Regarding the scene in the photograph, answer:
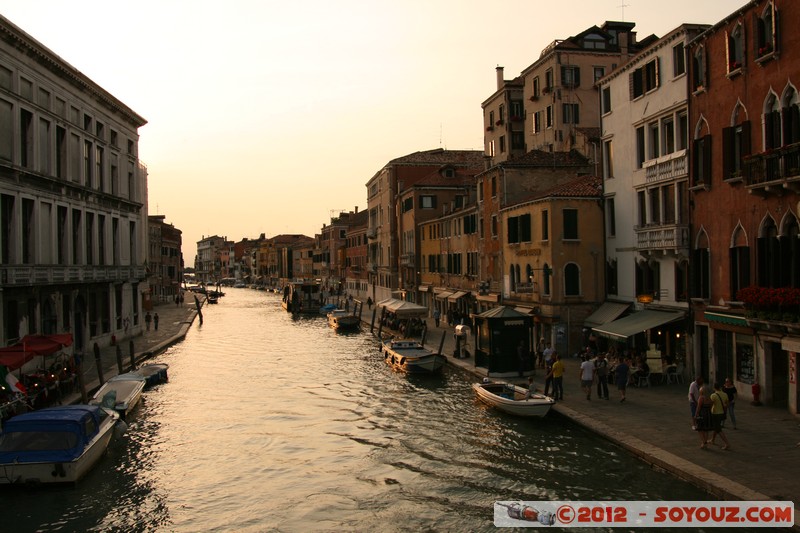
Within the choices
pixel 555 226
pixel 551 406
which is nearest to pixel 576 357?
pixel 555 226

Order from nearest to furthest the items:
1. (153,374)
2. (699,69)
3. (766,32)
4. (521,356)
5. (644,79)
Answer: (766,32) → (699,69) → (644,79) → (521,356) → (153,374)

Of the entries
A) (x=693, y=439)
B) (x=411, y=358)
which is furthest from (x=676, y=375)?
(x=411, y=358)

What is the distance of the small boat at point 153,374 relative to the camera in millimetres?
29297

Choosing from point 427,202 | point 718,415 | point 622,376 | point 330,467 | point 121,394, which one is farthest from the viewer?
point 427,202

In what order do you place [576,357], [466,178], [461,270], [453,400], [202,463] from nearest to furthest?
1. [202,463]
2. [453,400]
3. [576,357]
4. [461,270]
5. [466,178]

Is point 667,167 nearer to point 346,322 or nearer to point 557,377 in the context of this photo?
point 557,377

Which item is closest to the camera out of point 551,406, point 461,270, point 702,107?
point 551,406

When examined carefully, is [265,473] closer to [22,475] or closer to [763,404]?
[22,475]

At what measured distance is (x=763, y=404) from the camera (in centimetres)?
1891

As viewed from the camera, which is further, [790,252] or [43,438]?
[790,252]

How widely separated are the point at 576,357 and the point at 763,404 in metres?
10.9

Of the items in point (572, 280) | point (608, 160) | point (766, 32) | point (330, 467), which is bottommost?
point (330, 467)

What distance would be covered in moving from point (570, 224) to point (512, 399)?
10776 millimetres

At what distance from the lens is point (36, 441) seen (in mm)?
15469
